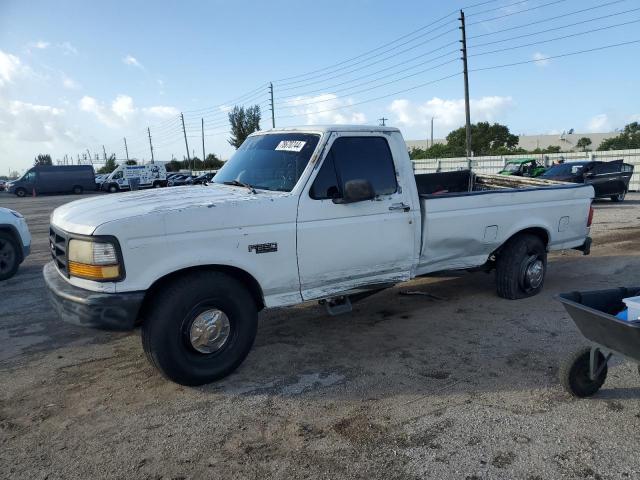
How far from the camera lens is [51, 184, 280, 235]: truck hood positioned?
11.8 ft

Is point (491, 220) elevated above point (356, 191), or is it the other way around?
point (356, 191)

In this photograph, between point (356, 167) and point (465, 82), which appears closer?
point (356, 167)

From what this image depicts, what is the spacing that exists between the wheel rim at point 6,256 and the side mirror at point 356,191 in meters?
6.25

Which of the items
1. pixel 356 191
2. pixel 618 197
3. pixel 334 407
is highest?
pixel 356 191

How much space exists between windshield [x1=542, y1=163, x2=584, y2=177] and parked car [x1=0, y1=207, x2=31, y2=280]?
59.5 ft

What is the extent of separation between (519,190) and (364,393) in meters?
3.40

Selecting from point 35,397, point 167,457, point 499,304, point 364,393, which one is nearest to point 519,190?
point 499,304

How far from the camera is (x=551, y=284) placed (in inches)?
277

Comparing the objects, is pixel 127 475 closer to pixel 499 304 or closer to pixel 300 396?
pixel 300 396

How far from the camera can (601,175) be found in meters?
18.9

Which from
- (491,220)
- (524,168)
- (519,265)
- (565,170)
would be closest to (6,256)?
(491,220)

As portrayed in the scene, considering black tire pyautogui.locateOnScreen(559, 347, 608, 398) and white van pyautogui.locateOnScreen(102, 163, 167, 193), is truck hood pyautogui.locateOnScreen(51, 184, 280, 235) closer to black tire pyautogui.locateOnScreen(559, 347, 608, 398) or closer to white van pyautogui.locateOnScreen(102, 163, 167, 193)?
black tire pyautogui.locateOnScreen(559, 347, 608, 398)

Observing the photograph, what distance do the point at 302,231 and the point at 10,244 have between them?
613cm

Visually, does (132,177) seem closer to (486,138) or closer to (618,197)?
(618,197)
